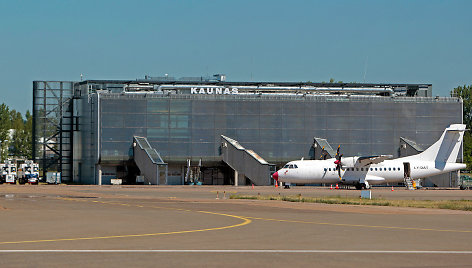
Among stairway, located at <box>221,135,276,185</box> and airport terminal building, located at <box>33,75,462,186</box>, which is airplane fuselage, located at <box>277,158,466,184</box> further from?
airport terminal building, located at <box>33,75,462,186</box>

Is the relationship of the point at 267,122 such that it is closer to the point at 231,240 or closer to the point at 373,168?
the point at 373,168

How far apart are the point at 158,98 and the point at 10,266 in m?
94.1

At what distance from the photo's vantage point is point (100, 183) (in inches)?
4368

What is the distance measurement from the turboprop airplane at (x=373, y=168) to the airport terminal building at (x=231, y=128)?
57.3ft

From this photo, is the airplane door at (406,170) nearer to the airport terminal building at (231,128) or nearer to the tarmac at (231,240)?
the airport terminal building at (231,128)

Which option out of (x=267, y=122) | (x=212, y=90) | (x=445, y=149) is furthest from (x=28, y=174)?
(x=445, y=149)

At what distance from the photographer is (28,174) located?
106 meters

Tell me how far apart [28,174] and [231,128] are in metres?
31.1

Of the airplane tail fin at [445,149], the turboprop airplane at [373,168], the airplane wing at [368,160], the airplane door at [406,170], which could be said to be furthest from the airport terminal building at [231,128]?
the airplane door at [406,170]

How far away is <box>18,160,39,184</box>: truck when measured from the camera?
106 metres

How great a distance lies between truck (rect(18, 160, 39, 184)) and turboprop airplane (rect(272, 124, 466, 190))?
126 feet

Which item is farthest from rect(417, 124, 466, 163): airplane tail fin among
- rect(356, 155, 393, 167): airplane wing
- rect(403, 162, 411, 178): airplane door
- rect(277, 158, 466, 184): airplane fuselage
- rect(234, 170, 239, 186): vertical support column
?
rect(234, 170, 239, 186): vertical support column

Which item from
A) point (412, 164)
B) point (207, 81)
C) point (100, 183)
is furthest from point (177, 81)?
point (412, 164)

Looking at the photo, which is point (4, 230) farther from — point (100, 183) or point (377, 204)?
point (100, 183)
